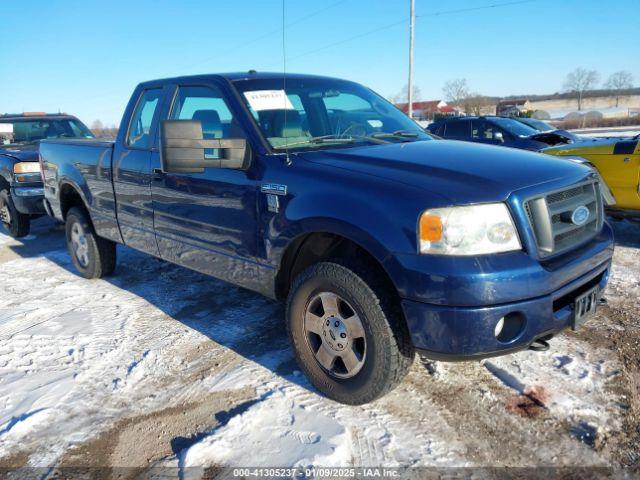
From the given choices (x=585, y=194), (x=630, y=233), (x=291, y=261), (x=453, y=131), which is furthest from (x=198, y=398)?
(x=453, y=131)

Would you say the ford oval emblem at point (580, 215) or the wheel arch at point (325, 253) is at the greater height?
the ford oval emblem at point (580, 215)

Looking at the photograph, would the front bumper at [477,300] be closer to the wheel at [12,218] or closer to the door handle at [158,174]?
the door handle at [158,174]

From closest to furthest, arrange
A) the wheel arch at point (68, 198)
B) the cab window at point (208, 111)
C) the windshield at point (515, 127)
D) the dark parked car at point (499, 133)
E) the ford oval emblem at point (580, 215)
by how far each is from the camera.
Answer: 1. the ford oval emblem at point (580, 215)
2. the cab window at point (208, 111)
3. the wheel arch at point (68, 198)
4. the dark parked car at point (499, 133)
5. the windshield at point (515, 127)

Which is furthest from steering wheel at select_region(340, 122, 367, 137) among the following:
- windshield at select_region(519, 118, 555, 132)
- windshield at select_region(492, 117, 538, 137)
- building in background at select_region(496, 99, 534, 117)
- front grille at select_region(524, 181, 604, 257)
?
building in background at select_region(496, 99, 534, 117)

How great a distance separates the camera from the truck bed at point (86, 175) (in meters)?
4.65

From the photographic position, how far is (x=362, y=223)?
2.49 metres

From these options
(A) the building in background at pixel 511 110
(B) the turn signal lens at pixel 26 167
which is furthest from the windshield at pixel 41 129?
(A) the building in background at pixel 511 110

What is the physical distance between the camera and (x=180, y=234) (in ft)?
12.5

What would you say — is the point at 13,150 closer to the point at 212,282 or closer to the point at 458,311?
the point at 212,282

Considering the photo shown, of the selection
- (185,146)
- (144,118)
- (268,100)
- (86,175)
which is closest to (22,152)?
(86,175)

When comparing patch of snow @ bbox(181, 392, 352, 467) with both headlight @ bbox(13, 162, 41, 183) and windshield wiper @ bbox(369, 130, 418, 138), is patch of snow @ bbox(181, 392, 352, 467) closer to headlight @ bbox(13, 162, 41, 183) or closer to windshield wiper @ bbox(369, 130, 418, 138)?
windshield wiper @ bbox(369, 130, 418, 138)

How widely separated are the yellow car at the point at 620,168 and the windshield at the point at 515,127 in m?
3.91

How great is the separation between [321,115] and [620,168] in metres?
3.73

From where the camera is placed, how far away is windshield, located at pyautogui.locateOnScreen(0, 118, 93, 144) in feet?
27.4
